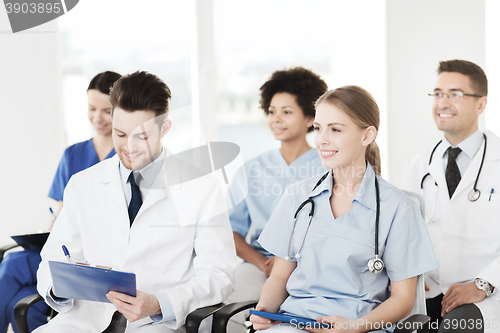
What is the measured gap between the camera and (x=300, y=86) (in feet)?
7.73

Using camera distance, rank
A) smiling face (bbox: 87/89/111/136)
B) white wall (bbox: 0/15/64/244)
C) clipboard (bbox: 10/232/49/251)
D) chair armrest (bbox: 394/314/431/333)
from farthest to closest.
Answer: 1. white wall (bbox: 0/15/64/244)
2. smiling face (bbox: 87/89/111/136)
3. clipboard (bbox: 10/232/49/251)
4. chair armrest (bbox: 394/314/431/333)

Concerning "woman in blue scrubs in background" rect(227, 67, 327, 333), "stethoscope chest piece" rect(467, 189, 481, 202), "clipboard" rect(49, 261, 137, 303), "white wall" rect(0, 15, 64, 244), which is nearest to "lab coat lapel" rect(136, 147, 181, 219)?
"clipboard" rect(49, 261, 137, 303)

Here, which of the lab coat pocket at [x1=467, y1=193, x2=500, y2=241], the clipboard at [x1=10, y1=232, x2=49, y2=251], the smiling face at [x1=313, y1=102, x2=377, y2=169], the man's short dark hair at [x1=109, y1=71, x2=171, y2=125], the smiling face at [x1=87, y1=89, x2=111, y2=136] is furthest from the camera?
the smiling face at [x1=87, y1=89, x2=111, y2=136]

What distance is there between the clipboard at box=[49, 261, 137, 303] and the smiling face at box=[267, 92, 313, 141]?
4.15ft

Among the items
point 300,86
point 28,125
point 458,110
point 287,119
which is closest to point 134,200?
point 287,119

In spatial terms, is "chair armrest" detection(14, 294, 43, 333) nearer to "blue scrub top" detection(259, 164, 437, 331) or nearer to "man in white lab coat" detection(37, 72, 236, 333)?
"man in white lab coat" detection(37, 72, 236, 333)

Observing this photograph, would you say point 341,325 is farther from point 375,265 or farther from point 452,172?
point 452,172

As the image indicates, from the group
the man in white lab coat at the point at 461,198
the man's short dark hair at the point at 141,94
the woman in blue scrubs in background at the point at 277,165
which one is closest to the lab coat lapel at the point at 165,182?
the man's short dark hair at the point at 141,94

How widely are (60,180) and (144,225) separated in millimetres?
1009

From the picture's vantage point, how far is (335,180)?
5.04 feet

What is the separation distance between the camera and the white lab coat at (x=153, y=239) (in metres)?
1.53

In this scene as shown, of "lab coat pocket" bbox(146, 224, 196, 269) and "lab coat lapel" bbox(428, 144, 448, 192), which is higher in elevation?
"lab coat lapel" bbox(428, 144, 448, 192)

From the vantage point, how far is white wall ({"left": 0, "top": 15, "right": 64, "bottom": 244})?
9.62 feet

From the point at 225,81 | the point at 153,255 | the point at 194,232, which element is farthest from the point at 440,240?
the point at 225,81
